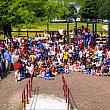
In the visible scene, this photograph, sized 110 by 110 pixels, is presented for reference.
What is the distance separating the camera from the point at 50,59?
26.0 meters

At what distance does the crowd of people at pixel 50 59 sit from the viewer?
2455 centimetres

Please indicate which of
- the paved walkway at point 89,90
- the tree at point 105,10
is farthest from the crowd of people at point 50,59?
the tree at point 105,10

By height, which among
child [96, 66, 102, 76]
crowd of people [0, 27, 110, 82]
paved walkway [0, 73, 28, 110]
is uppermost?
crowd of people [0, 27, 110, 82]

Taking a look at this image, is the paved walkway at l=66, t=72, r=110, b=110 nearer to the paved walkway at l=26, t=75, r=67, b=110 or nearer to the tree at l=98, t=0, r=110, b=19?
the paved walkway at l=26, t=75, r=67, b=110

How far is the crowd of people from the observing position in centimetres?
2455

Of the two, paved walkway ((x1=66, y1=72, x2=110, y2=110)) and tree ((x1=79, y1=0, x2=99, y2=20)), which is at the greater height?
tree ((x1=79, y1=0, x2=99, y2=20))

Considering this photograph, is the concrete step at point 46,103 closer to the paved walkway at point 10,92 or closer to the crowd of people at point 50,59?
the paved walkway at point 10,92

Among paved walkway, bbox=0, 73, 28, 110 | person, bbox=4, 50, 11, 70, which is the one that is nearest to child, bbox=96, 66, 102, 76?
paved walkway, bbox=0, 73, 28, 110

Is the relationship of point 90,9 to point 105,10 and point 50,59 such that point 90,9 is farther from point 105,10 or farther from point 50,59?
point 50,59

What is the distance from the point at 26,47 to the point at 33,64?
10.8 ft

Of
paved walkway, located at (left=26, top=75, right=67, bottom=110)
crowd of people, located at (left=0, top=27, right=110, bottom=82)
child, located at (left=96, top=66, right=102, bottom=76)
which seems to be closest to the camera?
paved walkway, located at (left=26, top=75, right=67, bottom=110)

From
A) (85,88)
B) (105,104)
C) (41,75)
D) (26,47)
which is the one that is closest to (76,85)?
(85,88)

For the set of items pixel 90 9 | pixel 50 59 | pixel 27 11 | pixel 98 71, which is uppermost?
pixel 90 9

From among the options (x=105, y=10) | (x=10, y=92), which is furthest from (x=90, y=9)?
(x=10, y=92)
